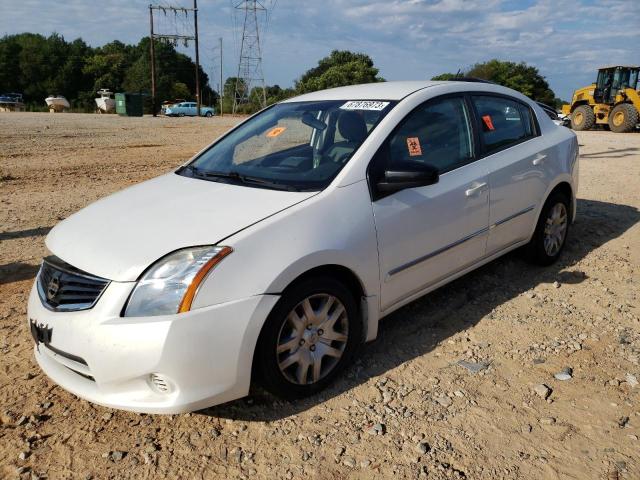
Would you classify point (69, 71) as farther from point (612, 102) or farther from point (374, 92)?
point (374, 92)

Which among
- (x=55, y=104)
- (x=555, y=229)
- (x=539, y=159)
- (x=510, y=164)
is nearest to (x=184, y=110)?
(x=55, y=104)

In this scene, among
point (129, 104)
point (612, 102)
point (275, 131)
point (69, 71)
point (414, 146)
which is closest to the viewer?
point (414, 146)

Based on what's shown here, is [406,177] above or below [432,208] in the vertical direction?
above

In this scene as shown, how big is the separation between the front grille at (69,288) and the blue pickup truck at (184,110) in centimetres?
4707

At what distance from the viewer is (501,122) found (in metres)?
A: 4.16

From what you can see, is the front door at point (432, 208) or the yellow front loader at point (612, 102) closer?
the front door at point (432, 208)

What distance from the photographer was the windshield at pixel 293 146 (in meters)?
3.11

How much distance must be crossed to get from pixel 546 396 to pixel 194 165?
267 centimetres

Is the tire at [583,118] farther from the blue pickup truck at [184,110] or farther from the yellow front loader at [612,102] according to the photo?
the blue pickup truck at [184,110]

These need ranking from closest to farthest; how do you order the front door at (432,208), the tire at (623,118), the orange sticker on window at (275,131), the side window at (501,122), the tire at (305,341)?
the tire at (305,341), the front door at (432,208), the orange sticker on window at (275,131), the side window at (501,122), the tire at (623,118)

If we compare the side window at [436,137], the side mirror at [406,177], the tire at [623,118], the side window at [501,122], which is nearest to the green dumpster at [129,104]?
the tire at [623,118]

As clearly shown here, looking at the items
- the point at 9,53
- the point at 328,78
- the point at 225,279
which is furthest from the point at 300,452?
the point at 9,53

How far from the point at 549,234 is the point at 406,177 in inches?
92.2

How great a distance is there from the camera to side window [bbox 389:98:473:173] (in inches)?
130
